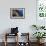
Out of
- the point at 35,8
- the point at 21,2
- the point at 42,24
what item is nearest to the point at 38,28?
the point at 42,24

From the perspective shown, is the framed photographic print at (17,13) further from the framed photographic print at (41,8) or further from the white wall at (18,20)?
the framed photographic print at (41,8)

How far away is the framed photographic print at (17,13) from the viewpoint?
744 cm

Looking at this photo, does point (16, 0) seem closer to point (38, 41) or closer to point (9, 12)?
point (9, 12)

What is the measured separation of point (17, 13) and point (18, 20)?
0.33 m

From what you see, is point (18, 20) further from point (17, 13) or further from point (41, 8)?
point (41, 8)

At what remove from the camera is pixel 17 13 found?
7465 millimetres

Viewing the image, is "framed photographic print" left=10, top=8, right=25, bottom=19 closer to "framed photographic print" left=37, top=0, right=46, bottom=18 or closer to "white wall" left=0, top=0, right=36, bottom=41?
"white wall" left=0, top=0, right=36, bottom=41

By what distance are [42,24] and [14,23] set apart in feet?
4.25

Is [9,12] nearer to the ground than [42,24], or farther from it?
farther from it

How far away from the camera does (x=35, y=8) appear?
7465 millimetres

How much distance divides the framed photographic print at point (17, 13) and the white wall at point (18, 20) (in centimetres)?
14

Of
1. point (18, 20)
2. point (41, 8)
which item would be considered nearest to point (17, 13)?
point (18, 20)

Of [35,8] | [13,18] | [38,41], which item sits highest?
[35,8]

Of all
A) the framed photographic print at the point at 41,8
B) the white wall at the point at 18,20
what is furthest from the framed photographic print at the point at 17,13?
the framed photographic print at the point at 41,8
